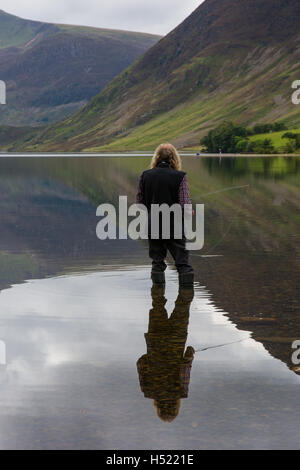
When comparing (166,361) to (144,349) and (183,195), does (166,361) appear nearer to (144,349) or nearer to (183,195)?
(144,349)

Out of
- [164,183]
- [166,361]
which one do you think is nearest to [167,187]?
[164,183]

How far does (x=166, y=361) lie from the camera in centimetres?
844

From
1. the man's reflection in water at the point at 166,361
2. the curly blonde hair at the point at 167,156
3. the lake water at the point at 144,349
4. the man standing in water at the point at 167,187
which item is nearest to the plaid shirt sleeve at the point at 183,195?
the man standing in water at the point at 167,187

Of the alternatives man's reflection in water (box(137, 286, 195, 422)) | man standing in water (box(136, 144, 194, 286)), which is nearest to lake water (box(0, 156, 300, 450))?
man's reflection in water (box(137, 286, 195, 422))

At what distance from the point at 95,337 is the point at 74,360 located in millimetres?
1233

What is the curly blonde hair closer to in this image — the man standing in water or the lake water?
the man standing in water

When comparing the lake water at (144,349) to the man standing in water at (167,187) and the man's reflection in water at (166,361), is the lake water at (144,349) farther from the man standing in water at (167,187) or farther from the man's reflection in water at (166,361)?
the man standing in water at (167,187)

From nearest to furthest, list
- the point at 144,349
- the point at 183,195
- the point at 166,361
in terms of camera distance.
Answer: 1. the point at 166,361
2. the point at 144,349
3. the point at 183,195

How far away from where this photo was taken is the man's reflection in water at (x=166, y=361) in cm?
707

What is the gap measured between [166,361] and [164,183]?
17.1 feet

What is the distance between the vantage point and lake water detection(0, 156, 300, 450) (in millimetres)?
6281

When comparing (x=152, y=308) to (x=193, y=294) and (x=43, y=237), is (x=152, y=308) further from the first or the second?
(x=43, y=237)

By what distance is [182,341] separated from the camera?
9516mm

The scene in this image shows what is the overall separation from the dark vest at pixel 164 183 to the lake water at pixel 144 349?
1.72 metres
